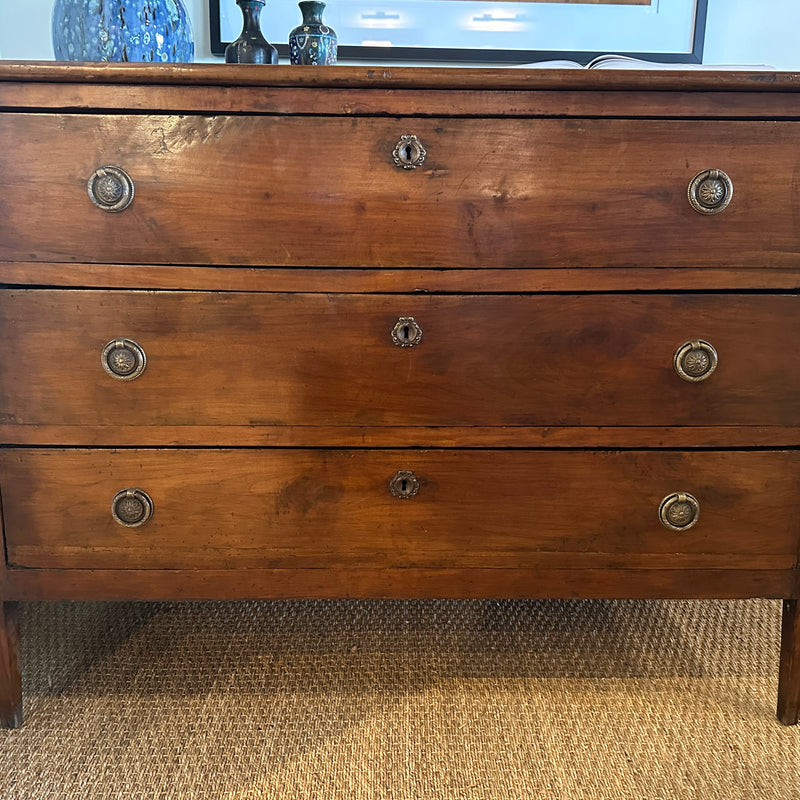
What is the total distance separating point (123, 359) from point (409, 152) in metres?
0.50

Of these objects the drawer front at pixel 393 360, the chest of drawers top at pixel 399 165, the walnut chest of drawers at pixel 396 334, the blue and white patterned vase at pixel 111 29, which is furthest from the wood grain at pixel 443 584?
the blue and white patterned vase at pixel 111 29

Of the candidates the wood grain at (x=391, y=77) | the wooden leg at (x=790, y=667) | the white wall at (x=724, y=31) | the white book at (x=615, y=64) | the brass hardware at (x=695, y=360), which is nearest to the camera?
the wood grain at (x=391, y=77)

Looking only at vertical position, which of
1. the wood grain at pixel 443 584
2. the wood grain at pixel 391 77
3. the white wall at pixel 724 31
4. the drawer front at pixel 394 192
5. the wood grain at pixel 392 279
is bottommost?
the wood grain at pixel 443 584

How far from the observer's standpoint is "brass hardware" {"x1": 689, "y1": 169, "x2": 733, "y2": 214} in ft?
3.11

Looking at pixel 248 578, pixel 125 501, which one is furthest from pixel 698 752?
pixel 125 501

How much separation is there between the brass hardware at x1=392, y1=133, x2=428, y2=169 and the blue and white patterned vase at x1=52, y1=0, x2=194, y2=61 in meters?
0.49

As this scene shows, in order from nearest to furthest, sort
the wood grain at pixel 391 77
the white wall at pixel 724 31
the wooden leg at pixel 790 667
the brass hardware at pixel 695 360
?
the wood grain at pixel 391 77 < the brass hardware at pixel 695 360 < the wooden leg at pixel 790 667 < the white wall at pixel 724 31

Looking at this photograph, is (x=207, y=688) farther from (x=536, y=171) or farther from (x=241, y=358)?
(x=536, y=171)

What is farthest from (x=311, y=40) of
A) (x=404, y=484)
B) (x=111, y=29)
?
(x=404, y=484)

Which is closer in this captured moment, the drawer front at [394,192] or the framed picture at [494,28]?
the drawer front at [394,192]

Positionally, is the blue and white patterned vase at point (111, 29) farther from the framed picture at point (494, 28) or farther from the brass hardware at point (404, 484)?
the brass hardware at point (404, 484)

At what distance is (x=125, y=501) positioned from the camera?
1.03m

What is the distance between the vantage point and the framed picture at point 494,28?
4.94ft

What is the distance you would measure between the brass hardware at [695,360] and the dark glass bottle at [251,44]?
0.85 metres
